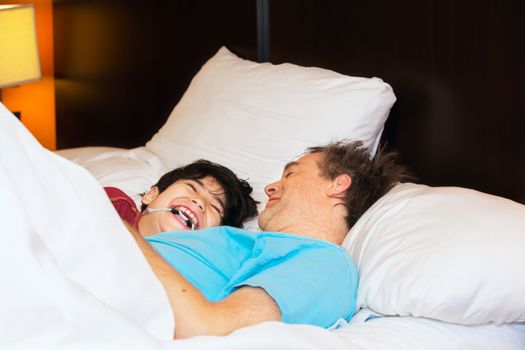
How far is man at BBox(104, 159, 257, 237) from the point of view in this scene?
71.9 inches

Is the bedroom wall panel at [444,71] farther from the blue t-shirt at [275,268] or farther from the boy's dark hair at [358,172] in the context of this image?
the blue t-shirt at [275,268]

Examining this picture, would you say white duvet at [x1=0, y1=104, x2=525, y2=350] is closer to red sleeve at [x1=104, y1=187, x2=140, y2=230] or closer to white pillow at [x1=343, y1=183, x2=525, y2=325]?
white pillow at [x1=343, y1=183, x2=525, y2=325]

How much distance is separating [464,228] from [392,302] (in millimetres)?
176

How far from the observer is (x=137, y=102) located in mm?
3059

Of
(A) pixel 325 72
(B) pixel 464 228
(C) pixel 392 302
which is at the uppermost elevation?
(A) pixel 325 72

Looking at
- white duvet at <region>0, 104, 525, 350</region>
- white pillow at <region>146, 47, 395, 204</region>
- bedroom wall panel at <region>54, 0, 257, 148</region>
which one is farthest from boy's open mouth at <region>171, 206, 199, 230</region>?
bedroom wall panel at <region>54, 0, 257, 148</region>

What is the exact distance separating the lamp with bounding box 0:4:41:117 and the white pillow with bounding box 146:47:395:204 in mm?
1029

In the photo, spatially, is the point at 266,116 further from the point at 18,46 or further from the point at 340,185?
the point at 18,46

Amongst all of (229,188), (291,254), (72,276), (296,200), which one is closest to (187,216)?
(229,188)

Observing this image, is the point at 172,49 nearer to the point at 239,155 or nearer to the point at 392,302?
the point at 239,155

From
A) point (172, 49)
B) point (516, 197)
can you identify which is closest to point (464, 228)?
point (516, 197)

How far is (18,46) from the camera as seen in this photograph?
318 cm

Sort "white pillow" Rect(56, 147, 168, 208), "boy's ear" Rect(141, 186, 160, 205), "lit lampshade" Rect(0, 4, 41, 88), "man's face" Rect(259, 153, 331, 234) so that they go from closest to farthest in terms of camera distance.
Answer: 1. "man's face" Rect(259, 153, 331, 234)
2. "boy's ear" Rect(141, 186, 160, 205)
3. "white pillow" Rect(56, 147, 168, 208)
4. "lit lampshade" Rect(0, 4, 41, 88)

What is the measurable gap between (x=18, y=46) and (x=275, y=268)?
202 centimetres
